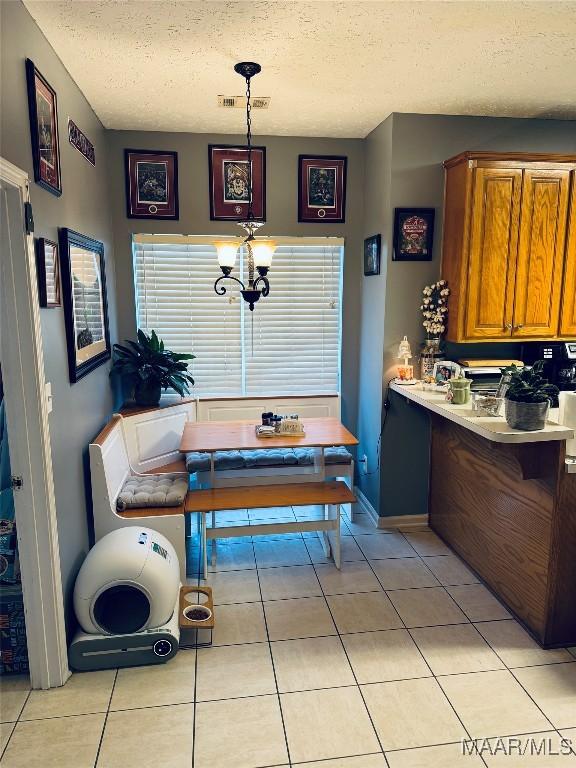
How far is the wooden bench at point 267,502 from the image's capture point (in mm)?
3191

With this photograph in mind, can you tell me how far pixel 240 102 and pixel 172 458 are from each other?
2414 mm

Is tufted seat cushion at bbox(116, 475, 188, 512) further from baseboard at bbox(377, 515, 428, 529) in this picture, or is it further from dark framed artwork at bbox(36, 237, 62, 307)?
baseboard at bbox(377, 515, 428, 529)

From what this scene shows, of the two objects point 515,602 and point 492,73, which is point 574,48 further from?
point 515,602

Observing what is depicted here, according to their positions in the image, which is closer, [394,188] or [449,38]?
[449,38]

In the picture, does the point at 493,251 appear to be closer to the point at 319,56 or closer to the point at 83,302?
the point at 319,56

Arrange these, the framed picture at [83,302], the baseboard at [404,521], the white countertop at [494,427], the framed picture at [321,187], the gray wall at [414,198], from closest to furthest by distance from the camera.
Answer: the white countertop at [494,427], the framed picture at [83,302], the gray wall at [414,198], the baseboard at [404,521], the framed picture at [321,187]

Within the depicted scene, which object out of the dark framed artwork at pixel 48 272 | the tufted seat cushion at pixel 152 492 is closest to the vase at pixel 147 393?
the tufted seat cushion at pixel 152 492

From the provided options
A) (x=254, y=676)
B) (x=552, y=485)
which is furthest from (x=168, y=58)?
(x=254, y=676)

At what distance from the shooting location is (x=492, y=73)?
2.80m

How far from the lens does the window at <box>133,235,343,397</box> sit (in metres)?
4.09

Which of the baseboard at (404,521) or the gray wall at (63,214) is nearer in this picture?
the gray wall at (63,214)

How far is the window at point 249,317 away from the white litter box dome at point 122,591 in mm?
1927

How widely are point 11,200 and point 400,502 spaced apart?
3105 millimetres

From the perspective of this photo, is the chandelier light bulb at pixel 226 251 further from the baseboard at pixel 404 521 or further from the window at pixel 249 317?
the baseboard at pixel 404 521
